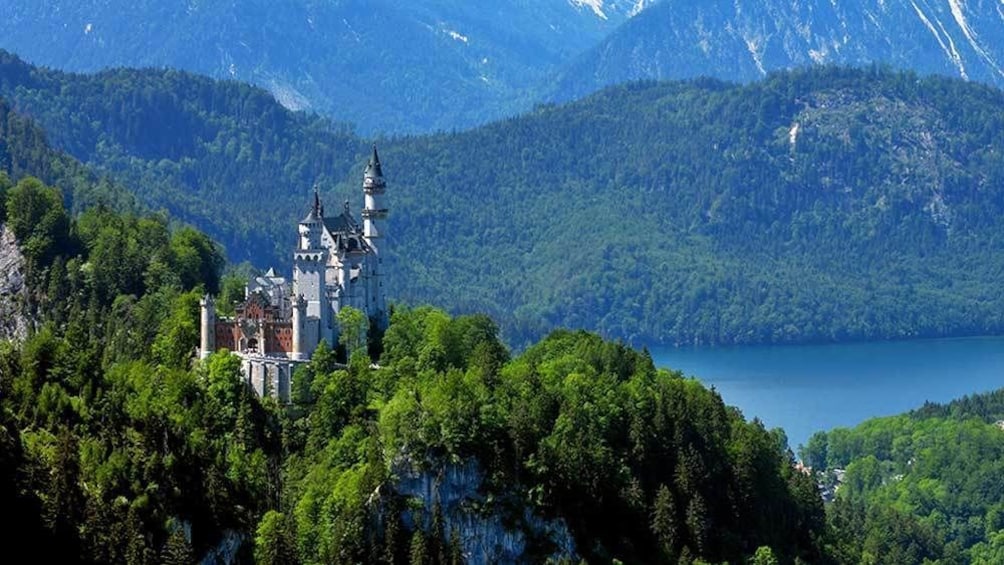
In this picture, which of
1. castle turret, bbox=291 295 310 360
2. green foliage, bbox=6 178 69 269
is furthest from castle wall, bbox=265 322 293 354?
green foliage, bbox=6 178 69 269

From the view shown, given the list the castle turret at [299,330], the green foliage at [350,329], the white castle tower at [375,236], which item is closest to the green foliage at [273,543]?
the castle turret at [299,330]

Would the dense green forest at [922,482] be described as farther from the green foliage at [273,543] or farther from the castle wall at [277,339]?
the green foliage at [273,543]

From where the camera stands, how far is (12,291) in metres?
93.1

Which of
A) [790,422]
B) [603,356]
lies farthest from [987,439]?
[603,356]

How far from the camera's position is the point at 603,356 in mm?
88062

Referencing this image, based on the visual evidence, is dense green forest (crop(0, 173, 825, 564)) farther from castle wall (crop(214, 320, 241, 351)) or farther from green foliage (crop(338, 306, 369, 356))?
castle wall (crop(214, 320, 241, 351))

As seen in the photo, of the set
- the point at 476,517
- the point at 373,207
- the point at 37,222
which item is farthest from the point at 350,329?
the point at 37,222

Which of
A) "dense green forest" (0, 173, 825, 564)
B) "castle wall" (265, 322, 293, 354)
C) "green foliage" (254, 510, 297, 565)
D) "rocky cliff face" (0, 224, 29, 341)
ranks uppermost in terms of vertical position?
"rocky cliff face" (0, 224, 29, 341)

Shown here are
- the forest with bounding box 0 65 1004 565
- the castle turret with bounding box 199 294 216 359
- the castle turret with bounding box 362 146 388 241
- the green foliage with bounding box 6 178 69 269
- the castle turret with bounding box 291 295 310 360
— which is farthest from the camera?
the green foliage with bounding box 6 178 69 269

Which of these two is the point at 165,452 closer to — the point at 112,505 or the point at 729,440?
the point at 112,505

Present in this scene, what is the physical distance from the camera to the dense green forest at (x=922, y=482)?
10731 centimetres

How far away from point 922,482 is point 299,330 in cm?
5539

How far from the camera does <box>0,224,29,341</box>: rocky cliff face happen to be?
91.5 meters

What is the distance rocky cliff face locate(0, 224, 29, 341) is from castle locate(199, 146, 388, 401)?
11001mm
